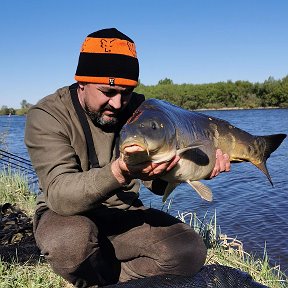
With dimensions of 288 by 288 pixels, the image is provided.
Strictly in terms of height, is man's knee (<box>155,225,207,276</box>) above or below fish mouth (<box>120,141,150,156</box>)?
below

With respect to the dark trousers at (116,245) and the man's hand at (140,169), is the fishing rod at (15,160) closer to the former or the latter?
the dark trousers at (116,245)

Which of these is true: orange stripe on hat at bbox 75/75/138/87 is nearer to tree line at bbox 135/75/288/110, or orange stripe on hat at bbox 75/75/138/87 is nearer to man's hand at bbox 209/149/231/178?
man's hand at bbox 209/149/231/178

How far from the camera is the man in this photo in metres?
2.62

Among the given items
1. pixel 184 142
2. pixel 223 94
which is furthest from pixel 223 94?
pixel 184 142

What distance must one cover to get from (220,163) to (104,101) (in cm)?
79

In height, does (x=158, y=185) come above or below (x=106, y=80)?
below

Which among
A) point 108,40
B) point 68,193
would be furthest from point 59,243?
point 108,40

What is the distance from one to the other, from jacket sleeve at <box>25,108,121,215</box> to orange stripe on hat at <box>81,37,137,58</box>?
49 cm

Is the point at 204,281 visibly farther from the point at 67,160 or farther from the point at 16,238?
the point at 16,238

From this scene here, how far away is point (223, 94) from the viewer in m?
55.8

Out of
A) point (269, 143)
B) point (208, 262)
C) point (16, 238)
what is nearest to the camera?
point (269, 143)

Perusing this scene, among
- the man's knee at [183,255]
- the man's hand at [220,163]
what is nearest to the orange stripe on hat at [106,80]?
the man's hand at [220,163]

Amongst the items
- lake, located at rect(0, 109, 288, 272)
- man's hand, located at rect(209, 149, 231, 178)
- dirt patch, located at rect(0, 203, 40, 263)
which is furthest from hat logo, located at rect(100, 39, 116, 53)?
lake, located at rect(0, 109, 288, 272)

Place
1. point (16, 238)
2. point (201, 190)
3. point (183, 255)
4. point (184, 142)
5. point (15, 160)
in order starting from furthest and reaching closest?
point (15, 160), point (16, 238), point (183, 255), point (201, 190), point (184, 142)
